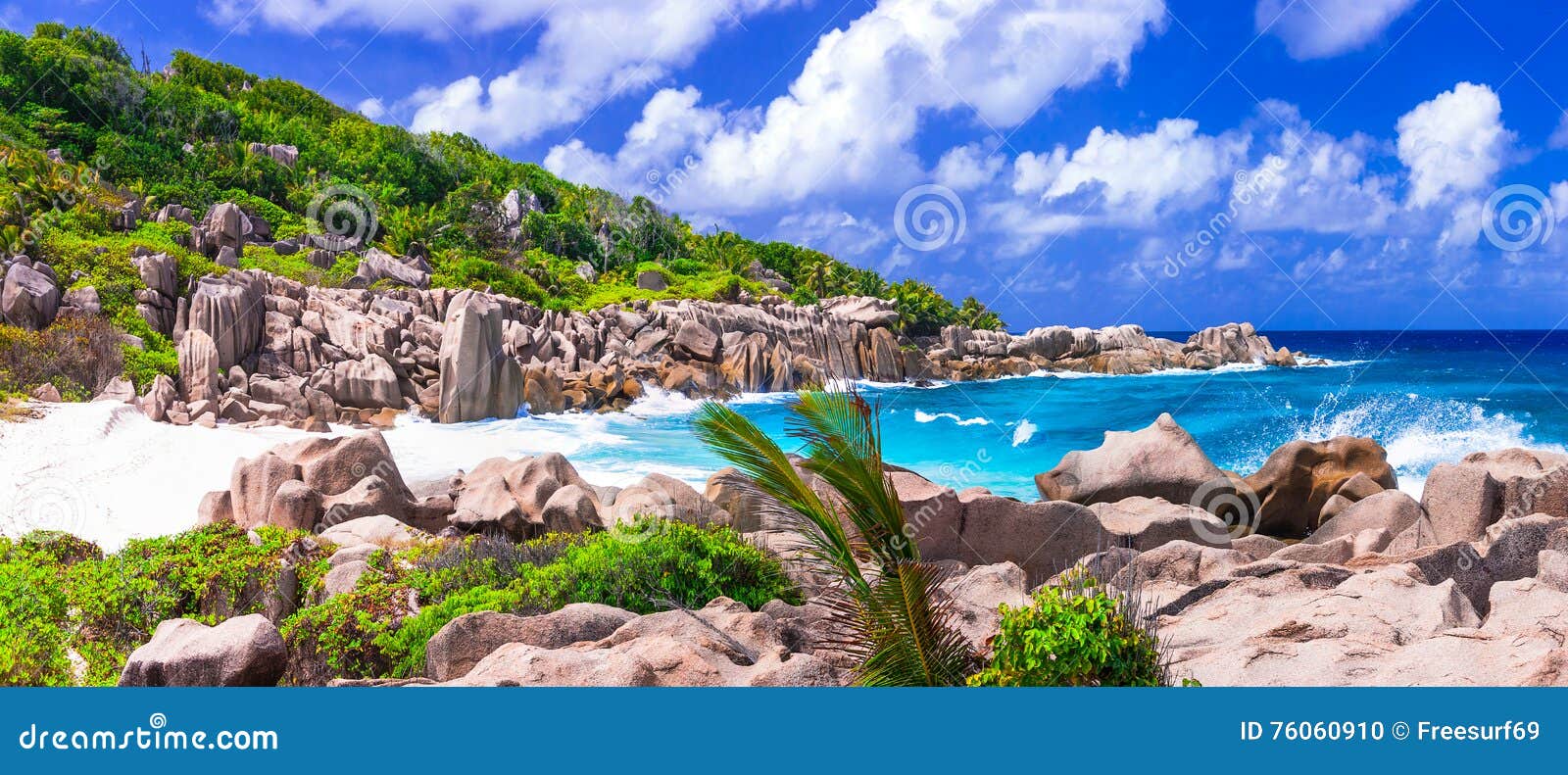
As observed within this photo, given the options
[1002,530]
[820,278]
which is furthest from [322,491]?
[820,278]

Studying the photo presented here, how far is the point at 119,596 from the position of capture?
8.21 metres

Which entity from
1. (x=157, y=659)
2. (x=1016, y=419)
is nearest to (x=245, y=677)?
(x=157, y=659)

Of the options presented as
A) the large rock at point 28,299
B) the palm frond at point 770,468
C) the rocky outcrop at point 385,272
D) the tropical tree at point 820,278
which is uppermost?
the tropical tree at point 820,278

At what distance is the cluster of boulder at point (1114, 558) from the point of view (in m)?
6.10

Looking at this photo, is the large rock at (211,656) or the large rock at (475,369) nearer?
the large rock at (211,656)

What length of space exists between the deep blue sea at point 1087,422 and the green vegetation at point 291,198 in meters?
12.9

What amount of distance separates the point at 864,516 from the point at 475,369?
28892 mm

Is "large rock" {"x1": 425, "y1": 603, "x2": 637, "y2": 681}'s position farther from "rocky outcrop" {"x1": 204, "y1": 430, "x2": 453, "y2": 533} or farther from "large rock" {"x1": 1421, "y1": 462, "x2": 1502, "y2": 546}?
"large rock" {"x1": 1421, "y1": 462, "x2": 1502, "y2": 546}

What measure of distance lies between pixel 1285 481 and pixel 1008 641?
41.2 ft

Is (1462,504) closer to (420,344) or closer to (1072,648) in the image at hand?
(1072,648)

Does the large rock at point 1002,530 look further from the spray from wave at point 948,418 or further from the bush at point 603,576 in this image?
the spray from wave at point 948,418

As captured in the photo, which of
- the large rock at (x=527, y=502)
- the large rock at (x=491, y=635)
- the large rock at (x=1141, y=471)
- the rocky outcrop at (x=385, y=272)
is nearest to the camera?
the large rock at (x=491, y=635)

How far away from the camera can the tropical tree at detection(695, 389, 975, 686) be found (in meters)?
5.73

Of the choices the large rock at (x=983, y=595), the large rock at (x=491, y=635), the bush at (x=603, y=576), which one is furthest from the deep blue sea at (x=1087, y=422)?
the large rock at (x=491, y=635)
